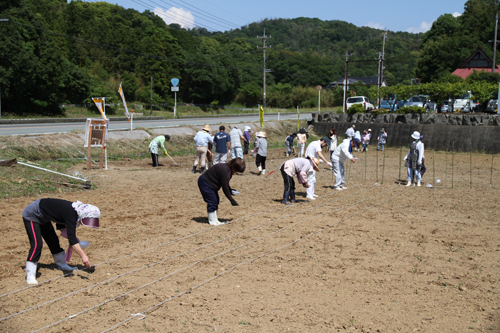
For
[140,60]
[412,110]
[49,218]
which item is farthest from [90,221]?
[140,60]

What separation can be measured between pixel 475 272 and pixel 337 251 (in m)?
2.16

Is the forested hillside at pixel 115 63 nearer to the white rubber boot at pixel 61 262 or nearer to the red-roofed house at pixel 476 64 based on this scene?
the red-roofed house at pixel 476 64

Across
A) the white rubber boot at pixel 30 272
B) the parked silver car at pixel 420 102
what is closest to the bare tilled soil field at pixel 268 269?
the white rubber boot at pixel 30 272

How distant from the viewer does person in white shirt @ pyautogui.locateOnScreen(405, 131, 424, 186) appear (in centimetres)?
1394

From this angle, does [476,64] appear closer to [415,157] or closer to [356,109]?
[356,109]

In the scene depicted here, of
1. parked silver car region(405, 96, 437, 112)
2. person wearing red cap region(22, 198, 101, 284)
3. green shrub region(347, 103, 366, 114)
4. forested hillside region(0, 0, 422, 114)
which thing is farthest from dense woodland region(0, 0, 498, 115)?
person wearing red cap region(22, 198, 101, 284)

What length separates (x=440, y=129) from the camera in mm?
27016

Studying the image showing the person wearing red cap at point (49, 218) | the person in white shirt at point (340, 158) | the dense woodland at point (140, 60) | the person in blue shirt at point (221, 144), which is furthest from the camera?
the dense woodland at point (140, 60)

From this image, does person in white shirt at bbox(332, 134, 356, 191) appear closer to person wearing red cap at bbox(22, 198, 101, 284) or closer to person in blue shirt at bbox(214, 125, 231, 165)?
person in blue shirt at bbox(214, 125, 231, 165)

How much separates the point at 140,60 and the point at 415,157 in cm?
4690

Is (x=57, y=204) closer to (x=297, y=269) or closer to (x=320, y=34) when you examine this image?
(x=297, y=269)

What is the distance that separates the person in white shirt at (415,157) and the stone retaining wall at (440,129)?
11426 mm

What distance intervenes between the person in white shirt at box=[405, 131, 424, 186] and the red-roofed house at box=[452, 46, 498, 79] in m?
48.3

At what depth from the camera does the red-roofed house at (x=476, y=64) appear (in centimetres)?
5641
